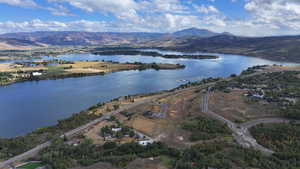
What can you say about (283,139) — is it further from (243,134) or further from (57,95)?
(57,95)

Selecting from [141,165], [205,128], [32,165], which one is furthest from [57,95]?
[141,165]

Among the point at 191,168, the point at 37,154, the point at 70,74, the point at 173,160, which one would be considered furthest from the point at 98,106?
the point at 70,74

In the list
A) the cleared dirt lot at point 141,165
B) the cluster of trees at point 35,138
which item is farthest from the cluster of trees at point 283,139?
the cluster of trees at point 35,138

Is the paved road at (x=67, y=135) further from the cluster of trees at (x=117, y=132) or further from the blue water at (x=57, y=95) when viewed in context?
the blue water at (x=57, y=95)

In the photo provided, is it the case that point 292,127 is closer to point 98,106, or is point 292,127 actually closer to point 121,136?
point 121,136

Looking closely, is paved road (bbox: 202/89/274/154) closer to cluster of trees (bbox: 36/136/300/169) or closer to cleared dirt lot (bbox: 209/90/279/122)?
cleared dirt lot (bbox: 209/90/279/122)

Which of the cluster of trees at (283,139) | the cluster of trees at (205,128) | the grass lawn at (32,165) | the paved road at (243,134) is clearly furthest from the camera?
the cluster of trees at (205,128)

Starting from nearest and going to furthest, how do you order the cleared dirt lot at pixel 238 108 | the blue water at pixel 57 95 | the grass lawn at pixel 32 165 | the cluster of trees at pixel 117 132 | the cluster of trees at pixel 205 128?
1. the grass lawn at pixel 32 165
2. the cluster of trees at pixel 205 128
3. the cluster of trees at pixel 117 132
4. the cleared dirt lot at pixel 238 108
5. the blue water at pixel 57 95

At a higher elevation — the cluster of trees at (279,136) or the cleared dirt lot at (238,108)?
the cleared dirt lot at (238,108)

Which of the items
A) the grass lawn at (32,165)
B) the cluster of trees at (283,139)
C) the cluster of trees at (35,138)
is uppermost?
the cluster of trees at (283,139)
